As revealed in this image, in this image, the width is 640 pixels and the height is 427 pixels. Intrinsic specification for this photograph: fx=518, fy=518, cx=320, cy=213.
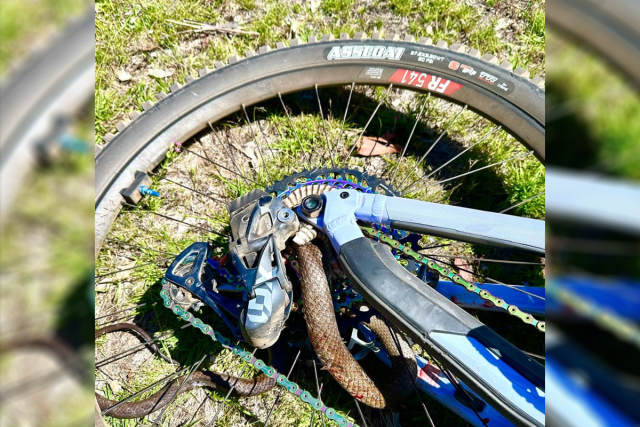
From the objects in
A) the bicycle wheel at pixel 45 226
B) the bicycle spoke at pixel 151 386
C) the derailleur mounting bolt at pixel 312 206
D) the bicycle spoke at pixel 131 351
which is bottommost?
the bicycle wheel at pixel 45 226

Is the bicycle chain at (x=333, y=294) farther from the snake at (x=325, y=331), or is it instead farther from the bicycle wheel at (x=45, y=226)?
the bicycle wheel at (x=45, y=226)

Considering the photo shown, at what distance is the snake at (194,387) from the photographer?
81.8 inches

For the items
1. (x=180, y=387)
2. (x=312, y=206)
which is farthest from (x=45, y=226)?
(x=180, y=387)

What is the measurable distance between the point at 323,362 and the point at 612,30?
61.6 inches

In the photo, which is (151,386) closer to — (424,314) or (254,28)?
(424,314)

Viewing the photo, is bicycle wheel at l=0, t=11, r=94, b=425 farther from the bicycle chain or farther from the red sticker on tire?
the red sticker on tire

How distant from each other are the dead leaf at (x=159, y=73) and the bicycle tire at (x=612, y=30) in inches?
107

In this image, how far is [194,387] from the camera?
86.7 inches

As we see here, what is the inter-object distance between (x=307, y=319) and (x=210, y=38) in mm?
1796

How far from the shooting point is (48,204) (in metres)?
0.42

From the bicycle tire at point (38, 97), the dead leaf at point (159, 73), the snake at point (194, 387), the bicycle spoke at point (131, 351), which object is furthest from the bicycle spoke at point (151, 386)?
the bicycle tire at point (38, 97)

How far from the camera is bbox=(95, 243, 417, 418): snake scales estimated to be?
5.66 ft

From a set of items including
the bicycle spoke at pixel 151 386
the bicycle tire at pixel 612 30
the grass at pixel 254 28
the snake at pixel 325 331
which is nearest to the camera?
the bicycle tire at pixel 612 30

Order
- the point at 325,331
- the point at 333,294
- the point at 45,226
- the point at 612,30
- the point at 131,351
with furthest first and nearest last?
the point at 131,351 → the point at 333,294 → the point at 325,331 → the point at 45,226 → the point at 612,30
